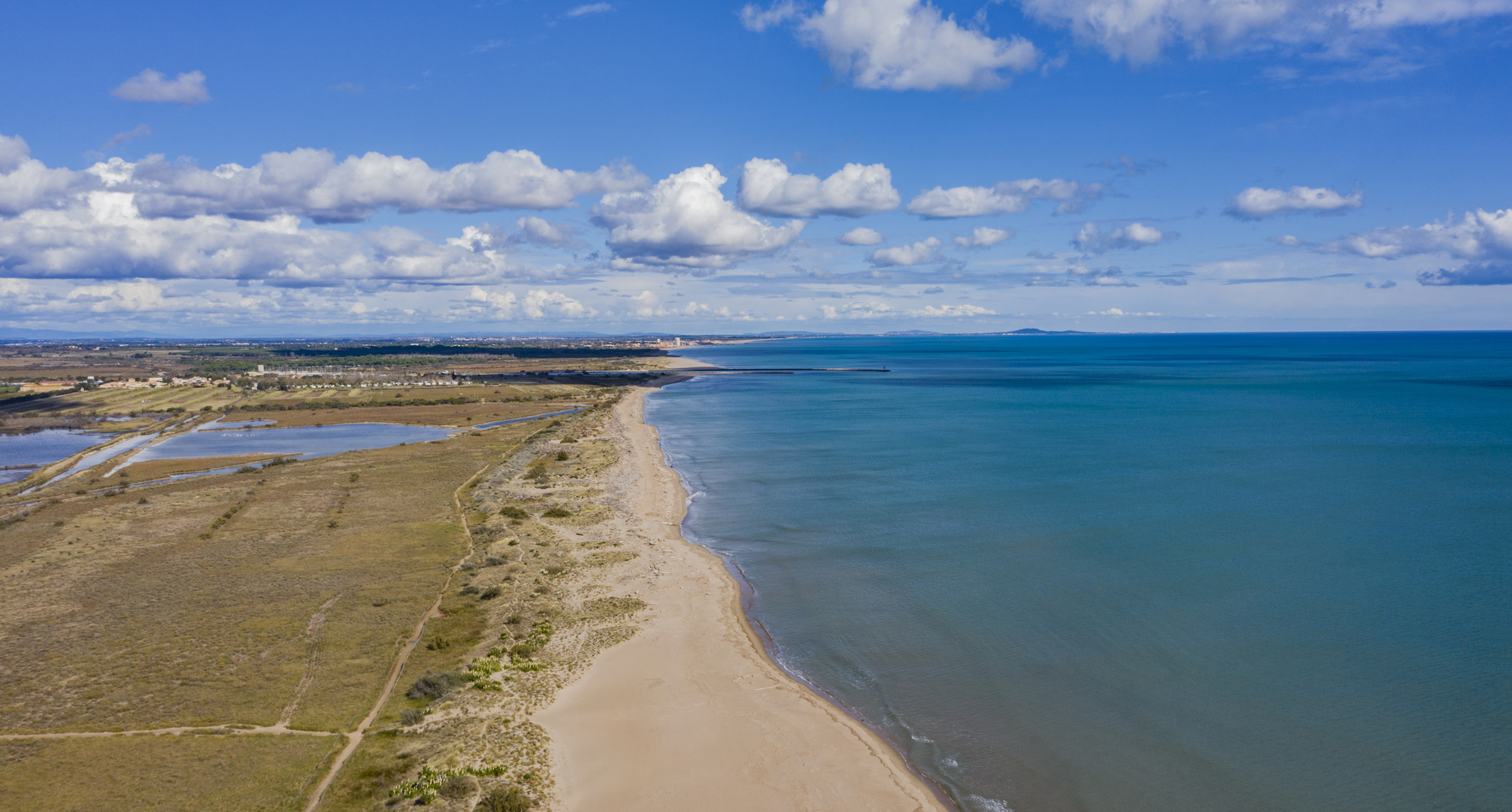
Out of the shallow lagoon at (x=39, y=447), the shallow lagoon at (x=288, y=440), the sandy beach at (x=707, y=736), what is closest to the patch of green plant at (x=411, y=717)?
the sandy beach at (x=707, y=736)

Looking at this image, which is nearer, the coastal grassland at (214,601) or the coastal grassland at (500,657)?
the coastal grassland at (500,657)

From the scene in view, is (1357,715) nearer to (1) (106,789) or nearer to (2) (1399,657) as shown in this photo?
(2) (1399,657)

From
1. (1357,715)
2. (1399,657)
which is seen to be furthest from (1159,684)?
(1399,657)

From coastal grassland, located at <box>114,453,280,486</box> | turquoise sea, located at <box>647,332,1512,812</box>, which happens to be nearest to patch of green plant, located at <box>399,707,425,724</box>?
turquoise sea, located at <box>647,332,1512,812</box>

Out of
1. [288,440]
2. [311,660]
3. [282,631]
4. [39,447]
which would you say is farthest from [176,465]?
[311,660]

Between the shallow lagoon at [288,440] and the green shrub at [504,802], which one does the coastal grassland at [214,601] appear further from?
the shallow lagoon at [288,440]

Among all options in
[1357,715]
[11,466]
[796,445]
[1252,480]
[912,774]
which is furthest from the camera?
[796,445]
